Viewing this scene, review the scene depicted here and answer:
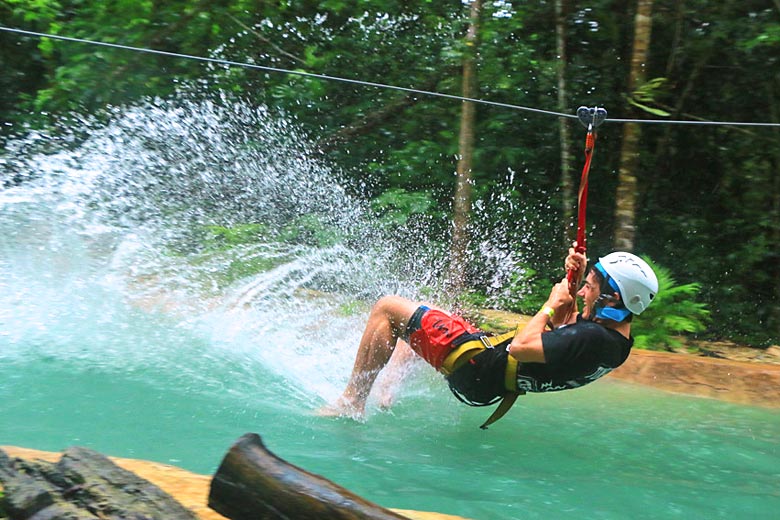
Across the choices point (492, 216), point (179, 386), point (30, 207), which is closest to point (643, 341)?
point (492, 216)

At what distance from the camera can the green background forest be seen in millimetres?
8938

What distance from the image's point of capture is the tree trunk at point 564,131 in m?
8.86

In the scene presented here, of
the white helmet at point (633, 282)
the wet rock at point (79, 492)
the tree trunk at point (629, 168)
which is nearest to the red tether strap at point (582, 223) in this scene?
the white helmet at point (633, 282)

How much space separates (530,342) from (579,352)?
9.0 inches

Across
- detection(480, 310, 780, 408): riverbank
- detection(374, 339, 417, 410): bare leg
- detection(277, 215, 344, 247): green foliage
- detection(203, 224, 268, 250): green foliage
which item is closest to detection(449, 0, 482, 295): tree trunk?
detection(277, 215, 344, 247): green foliage

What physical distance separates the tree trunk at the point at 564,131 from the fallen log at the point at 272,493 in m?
6.66

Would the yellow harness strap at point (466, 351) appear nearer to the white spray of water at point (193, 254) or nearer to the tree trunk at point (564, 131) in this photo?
the white spray of water at point (193, 254)

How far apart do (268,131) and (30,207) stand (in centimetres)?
295

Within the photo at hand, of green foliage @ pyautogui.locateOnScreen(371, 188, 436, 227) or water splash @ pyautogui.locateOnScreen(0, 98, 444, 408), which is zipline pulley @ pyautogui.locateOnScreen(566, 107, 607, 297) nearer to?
water splash @ pyautogui.locateOnScreen(0, 98, 444, 408)

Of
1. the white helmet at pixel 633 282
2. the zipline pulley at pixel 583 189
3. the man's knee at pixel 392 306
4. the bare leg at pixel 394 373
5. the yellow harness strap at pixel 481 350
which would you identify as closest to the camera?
the white helmet at pixel 633 282

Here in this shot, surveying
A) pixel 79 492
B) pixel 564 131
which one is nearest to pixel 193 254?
pixel 564 131

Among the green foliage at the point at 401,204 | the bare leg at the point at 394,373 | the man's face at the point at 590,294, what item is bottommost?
the bare leg at the point at 394,373

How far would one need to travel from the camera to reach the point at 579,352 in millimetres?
3822

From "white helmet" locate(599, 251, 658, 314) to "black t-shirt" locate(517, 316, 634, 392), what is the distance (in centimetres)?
17
